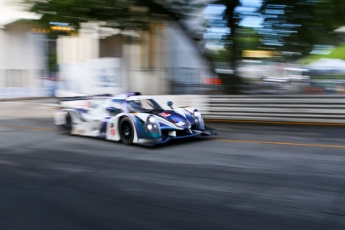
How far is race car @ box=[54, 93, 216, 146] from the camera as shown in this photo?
9164 millimetres

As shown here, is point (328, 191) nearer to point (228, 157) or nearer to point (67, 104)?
point (228, 157)

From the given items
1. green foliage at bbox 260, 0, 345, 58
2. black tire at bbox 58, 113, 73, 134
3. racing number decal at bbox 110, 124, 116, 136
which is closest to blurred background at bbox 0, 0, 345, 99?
green foliage at bbox 260, 0, 345, 58

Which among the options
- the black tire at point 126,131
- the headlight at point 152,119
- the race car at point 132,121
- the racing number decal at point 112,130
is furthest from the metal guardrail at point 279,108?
the headlight at point 152,119

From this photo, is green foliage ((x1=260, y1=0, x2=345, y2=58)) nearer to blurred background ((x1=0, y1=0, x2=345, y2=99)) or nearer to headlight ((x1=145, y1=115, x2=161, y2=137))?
blurred background ((x1=0, y1=0, x2=345, y2=99))

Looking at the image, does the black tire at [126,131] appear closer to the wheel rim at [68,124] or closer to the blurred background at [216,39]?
the wheel rim at [68,124]

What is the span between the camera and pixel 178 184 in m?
6.18

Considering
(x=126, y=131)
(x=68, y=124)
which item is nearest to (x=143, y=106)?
(x=126, y=131)

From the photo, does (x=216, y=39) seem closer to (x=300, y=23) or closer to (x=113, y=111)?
(x=300, y=23)

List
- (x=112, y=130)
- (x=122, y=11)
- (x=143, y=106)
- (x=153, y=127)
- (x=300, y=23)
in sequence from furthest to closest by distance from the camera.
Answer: (x=122, y=11) → (x=300, y=23) → (x=143, y=106) → (x=112, y=130) → (x=153, y=127)

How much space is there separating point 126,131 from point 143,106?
85cm

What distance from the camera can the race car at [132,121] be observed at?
9.16 metres

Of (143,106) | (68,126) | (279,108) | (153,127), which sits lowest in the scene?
(68,126)

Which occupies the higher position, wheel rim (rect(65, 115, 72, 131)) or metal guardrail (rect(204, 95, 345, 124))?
metal guardrail (rect(204, 95, 345, 124))

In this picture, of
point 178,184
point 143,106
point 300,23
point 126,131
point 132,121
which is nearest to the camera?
point 178,184
